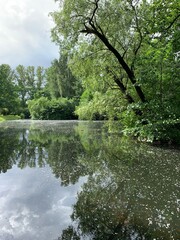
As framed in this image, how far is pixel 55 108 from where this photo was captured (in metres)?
44.8

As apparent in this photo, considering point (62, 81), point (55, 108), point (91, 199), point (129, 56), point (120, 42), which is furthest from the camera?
point (62, 81)

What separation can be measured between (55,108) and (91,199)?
41.4 meters

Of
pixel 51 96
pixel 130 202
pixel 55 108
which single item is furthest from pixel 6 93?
pixel 130 202

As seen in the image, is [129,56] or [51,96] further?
[51,96]

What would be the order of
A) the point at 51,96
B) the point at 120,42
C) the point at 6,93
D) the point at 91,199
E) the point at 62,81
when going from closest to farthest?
the point at 91,199, the point at 120,42, the point at 6,93, the point at 62,81, the point at 51,96

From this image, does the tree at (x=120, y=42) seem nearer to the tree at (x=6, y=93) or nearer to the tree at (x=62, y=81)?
the tree at (x=6, y=93)

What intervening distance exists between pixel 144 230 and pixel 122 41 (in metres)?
A: 12.0

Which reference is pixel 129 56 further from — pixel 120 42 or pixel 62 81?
pixel 62 81

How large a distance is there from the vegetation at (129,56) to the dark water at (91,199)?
376 cm

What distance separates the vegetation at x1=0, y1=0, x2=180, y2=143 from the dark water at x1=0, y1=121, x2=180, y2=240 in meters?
3.76

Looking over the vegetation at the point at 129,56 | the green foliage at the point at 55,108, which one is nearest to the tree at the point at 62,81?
the green foliage at the point at 55,108

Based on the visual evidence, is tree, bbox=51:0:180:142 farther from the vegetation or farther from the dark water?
the dark water

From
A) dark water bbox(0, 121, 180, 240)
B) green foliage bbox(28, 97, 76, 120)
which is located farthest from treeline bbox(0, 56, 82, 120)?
dark water bbox(0, 121, 180, 240)

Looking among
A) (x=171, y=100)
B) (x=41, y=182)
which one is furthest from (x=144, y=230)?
(x=171, y=100)
